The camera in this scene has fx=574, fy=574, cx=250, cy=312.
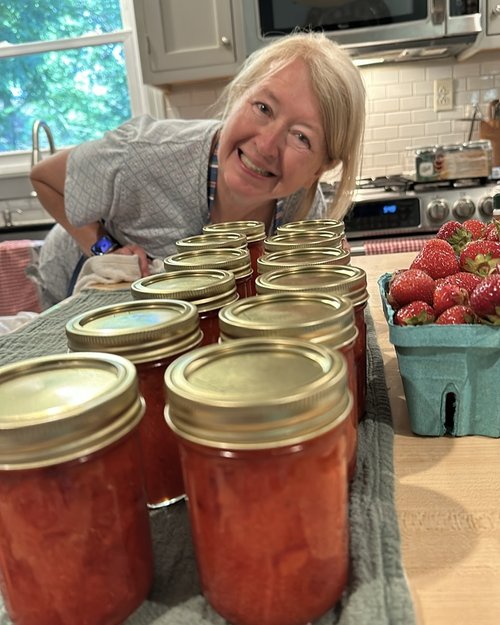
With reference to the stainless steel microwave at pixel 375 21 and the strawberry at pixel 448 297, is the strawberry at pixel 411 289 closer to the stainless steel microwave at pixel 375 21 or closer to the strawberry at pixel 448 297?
the strawberry at pixel 448 297

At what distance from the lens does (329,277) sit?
0.66 metres

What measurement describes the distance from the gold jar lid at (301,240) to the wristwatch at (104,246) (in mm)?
685

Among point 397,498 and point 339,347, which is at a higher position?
point 339,347

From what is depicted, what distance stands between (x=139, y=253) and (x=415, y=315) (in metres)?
0.97

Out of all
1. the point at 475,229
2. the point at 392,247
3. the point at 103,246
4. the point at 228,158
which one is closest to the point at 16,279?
the point at 103,246

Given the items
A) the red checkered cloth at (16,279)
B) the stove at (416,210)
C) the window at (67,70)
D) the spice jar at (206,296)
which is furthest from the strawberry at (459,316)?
the window at (67,70)

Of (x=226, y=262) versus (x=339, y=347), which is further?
(x=226, y=262)

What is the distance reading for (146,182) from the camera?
4.95 feet

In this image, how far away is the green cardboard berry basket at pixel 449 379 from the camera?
59 cm

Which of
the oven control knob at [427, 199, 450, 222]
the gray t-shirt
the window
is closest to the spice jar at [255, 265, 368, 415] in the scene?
the gray t-shirt

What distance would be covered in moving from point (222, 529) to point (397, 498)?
0.20 m

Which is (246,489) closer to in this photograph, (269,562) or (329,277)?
(269,562)

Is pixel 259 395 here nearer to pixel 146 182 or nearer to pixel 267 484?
pixel 267 484

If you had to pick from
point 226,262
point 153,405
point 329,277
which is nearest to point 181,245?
point 226,262
